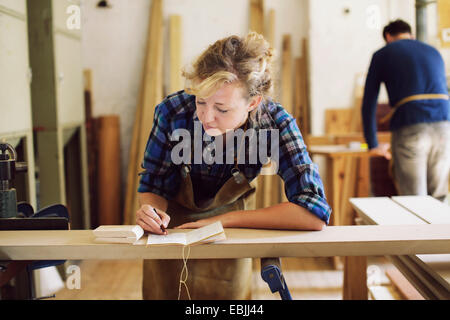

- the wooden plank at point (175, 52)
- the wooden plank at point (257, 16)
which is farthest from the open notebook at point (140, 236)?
the wooden plank at point (257, 16)

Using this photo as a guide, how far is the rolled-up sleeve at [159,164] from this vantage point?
5.99ft

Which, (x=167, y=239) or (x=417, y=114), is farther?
(x=417, y=114)

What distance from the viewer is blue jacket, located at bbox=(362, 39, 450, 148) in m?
3.20

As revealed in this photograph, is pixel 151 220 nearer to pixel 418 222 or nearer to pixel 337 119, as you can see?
pixel 418 222

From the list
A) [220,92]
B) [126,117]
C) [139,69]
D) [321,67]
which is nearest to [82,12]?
[139,69]

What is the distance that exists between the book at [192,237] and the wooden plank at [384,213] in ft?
2.40

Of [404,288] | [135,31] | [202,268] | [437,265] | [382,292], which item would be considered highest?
A: [135,31]

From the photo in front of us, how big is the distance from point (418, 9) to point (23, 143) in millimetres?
3463

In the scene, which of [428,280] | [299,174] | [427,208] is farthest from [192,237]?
[427,208]

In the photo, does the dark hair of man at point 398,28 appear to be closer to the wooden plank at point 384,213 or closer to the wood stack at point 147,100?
the wooden plank at point 384,213

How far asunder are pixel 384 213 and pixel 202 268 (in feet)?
2.69

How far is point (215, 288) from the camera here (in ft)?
6.44

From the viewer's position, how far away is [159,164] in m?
1.86

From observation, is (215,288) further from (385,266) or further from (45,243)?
(385,266)
